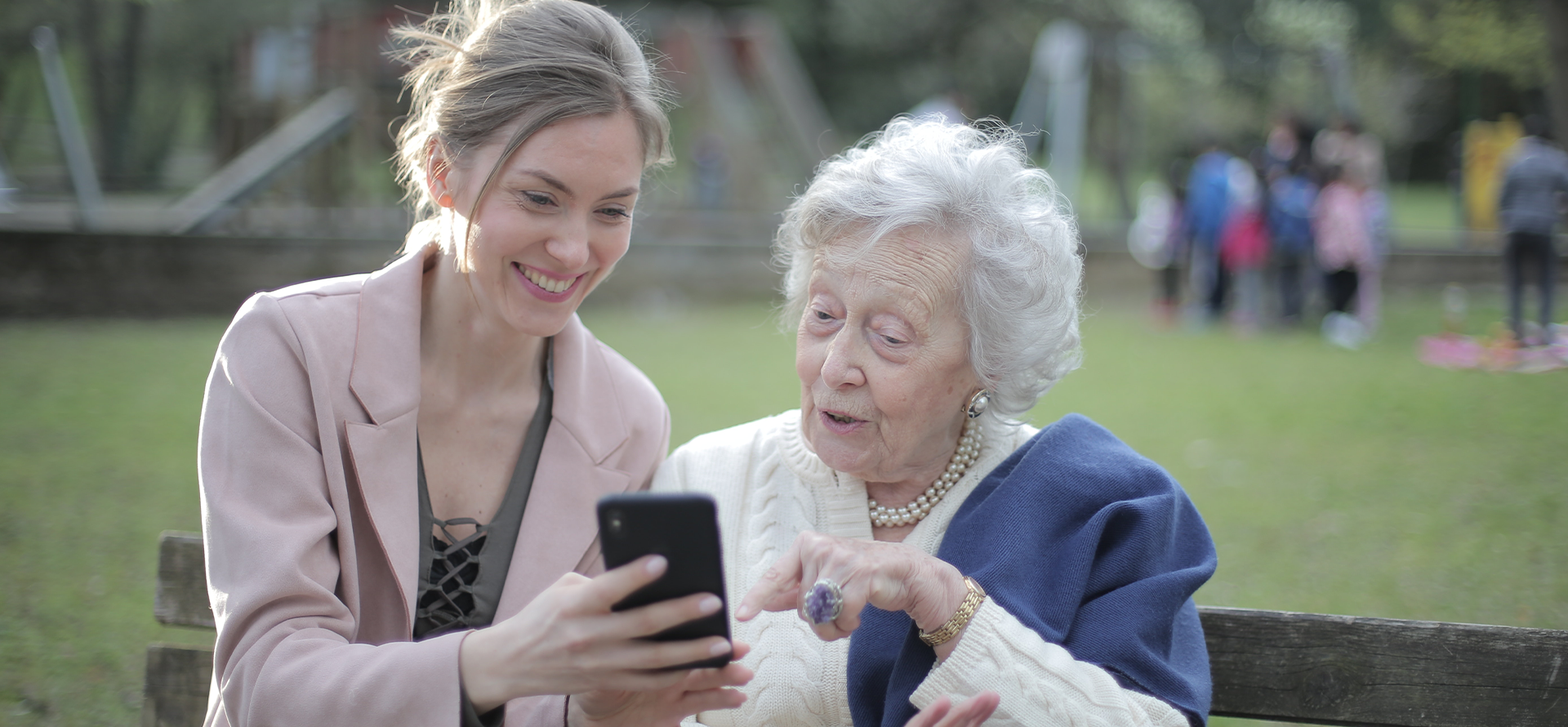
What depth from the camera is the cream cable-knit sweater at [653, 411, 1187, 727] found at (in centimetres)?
199

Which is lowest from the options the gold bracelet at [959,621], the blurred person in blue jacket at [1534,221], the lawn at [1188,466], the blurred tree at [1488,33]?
the lawn at [1188,466]

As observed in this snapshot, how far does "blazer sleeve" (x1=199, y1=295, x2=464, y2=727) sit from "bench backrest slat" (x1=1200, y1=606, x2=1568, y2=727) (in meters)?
1.68

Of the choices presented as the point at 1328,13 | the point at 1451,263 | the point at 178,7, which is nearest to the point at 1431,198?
the point at 1328,13

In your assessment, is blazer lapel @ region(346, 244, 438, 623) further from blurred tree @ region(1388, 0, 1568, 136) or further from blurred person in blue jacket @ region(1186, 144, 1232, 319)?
blurred tree @ region(1388, 0, 1568, 136)

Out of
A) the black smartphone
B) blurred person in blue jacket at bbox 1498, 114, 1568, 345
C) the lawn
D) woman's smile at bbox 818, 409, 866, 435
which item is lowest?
the lawn

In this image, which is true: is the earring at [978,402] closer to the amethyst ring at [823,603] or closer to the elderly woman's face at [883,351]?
the elderly woman's face at [883,351]

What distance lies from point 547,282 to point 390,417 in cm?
42

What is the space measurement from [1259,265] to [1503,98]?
14939 mm

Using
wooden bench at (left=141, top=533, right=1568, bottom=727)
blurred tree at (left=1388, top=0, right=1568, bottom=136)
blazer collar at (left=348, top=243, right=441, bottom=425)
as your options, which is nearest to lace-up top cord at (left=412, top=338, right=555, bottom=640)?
blazer collar at (left=348, top=243, right=441, bottom=425)

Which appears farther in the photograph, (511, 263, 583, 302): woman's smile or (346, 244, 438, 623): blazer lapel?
(511, 263, 583, 302): woman's smile

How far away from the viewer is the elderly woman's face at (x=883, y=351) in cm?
230

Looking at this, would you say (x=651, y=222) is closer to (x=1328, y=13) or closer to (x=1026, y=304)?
(x=1026, y=304)

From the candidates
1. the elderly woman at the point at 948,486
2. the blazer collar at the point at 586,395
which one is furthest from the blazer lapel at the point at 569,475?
the elderly woman at the point at 948,486

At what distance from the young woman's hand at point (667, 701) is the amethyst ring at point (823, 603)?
0.12 m
